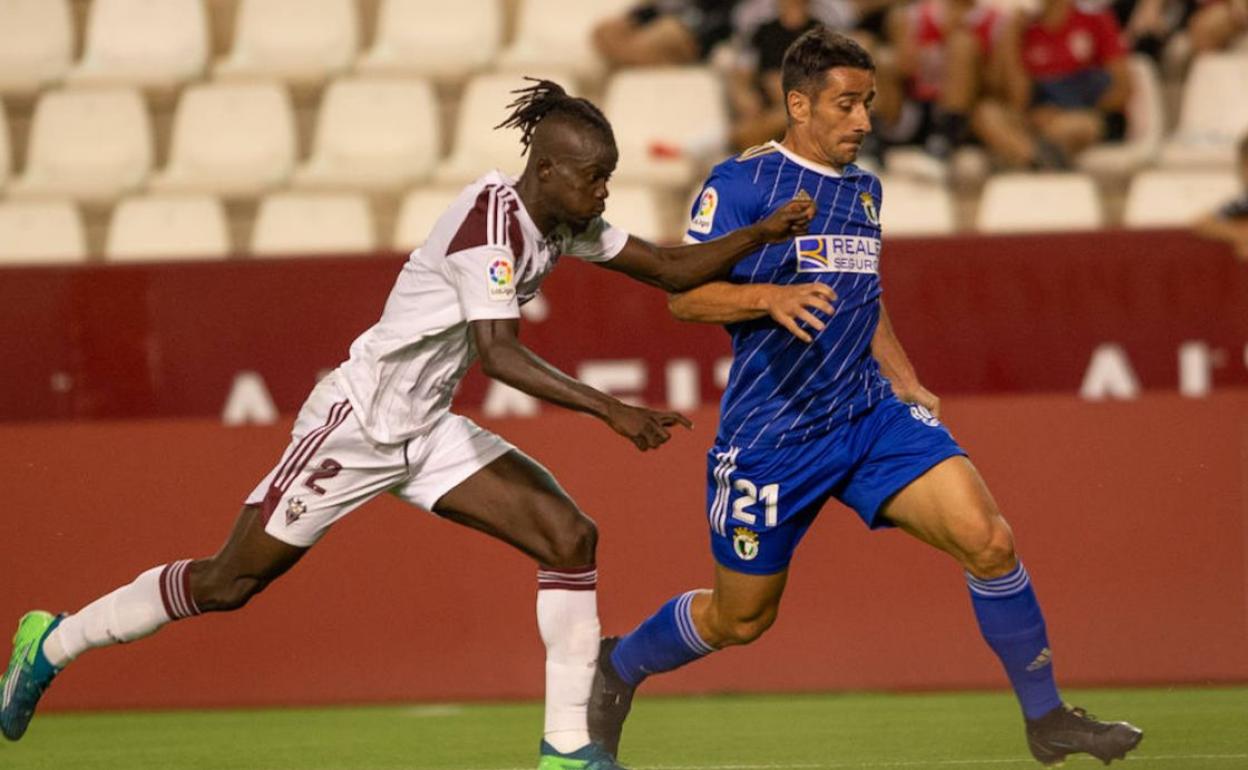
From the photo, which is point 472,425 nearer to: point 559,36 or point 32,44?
point 559,36

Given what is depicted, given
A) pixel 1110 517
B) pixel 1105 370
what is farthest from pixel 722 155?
pixel 1110 517

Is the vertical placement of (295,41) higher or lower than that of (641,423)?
higher

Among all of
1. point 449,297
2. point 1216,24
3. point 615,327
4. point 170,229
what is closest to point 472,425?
point 449,297

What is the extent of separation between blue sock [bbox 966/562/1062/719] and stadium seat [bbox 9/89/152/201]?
716cm

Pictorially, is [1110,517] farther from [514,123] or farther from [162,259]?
[162,259]

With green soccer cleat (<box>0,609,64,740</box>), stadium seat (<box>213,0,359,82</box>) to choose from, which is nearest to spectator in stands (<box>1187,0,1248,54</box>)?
stadium seat (<box>213,0,359,82</box>)

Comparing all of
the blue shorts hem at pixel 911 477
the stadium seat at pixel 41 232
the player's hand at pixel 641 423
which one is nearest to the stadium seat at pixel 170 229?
the stadium seat at pixel 41 232

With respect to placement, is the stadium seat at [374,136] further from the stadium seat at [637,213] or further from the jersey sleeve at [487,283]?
the jersey sleeve at [487,283]

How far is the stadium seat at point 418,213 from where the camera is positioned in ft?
35.4

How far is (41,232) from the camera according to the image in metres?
11.1

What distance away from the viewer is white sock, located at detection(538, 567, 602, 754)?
5.92 metres

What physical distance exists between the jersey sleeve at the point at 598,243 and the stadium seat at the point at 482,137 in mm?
5143

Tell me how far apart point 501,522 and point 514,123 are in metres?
1.29

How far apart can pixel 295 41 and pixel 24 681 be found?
6586 millimetres
